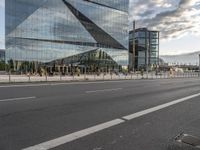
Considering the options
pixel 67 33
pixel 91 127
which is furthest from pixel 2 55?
pixel 91 127

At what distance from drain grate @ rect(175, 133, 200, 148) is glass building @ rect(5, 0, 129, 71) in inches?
2421

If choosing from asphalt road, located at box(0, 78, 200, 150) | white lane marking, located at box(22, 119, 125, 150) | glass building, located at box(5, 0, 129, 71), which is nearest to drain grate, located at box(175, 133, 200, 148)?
asphalt road, located at box(0, 78, 200, 150)

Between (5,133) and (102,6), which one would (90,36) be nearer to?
(102,6)

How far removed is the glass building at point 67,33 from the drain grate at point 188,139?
2421 inches

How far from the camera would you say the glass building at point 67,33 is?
236 ft

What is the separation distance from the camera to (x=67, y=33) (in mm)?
84188

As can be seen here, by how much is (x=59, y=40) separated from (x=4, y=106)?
2883 inches

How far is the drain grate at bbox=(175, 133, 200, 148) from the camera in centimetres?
606

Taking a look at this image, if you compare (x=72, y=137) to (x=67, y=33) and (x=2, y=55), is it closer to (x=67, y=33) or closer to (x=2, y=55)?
(x=2, y=55)

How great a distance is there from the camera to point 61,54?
82.4m

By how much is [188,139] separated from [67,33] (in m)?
79.7

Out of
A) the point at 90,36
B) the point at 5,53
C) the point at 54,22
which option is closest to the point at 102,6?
the point at 90,36

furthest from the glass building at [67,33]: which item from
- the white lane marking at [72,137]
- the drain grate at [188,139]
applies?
the drain grate at [188,139]

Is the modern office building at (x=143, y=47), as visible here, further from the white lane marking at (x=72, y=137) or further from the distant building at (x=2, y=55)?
the white lane marking at (x=72, y=137)
